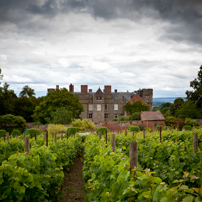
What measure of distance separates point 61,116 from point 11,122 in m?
8.32

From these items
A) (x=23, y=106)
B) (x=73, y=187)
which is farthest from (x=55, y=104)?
(x=73, y=187)

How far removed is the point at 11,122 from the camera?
35375 millimetres

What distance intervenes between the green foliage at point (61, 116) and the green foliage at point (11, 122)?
6028 millimetres

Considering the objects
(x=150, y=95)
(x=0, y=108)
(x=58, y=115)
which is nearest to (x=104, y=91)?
(x=150, y=95)

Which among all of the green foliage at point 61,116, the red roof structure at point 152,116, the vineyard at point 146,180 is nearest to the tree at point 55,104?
the green foliage at point 61,116

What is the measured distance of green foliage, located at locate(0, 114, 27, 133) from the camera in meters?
35.4

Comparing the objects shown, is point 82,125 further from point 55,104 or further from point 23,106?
point 23,106

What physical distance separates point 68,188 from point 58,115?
1253 inches

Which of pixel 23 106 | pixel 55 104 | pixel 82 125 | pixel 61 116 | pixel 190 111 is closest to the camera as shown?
pixel 82 125

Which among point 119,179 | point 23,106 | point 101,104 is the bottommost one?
point 119,179

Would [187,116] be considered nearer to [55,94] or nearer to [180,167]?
[55,94]

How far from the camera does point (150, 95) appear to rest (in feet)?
208

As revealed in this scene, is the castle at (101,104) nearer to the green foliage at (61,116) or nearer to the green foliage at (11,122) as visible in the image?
the green foliage at (61,116)

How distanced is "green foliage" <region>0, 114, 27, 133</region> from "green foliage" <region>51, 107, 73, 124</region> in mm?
6028
